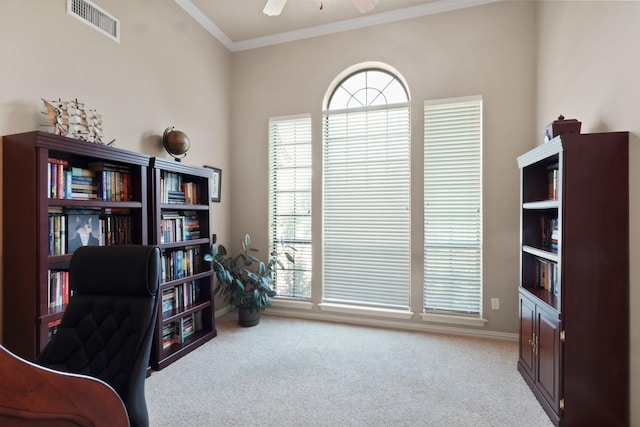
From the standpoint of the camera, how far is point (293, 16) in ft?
11.8

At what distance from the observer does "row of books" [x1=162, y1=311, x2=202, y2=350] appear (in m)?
2.90

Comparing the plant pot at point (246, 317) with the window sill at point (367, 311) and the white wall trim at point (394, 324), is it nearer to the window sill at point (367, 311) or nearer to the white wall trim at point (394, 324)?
the white wall trim at point (394, 324)

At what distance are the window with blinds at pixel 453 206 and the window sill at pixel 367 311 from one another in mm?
257

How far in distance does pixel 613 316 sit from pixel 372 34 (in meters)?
3.40

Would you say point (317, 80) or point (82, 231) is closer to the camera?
point (82, 231)

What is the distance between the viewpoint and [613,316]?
73.2 inches

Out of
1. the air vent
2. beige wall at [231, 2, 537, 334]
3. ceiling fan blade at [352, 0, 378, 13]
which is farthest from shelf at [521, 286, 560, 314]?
the air vent

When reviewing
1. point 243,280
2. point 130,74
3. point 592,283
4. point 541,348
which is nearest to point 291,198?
point 243,280

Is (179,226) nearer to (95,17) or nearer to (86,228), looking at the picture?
(86,228)

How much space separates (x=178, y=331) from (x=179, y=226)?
998 mm

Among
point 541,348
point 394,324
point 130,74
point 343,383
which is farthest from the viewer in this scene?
point 394,324

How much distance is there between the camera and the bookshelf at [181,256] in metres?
2.69

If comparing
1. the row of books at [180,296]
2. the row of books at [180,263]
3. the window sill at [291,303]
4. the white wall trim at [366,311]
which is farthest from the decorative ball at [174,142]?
the white wall trim at [366,311]

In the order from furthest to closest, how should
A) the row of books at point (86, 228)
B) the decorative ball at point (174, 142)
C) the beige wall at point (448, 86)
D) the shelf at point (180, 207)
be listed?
the beige wall at point (448, 86)
the decorative ball at point (174, 142)
the shelf at point (180, 207)
the row of books at point (86, 228)
